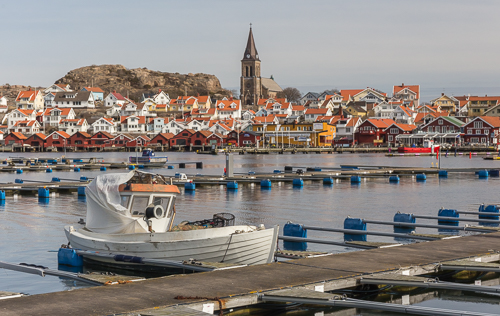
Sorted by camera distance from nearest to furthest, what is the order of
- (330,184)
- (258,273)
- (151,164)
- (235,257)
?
(258,273), (235,257), (330,184), (151,164)

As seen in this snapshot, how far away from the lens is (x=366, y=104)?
183125 mm

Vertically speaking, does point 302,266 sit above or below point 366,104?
below

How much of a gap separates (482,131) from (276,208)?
353ft

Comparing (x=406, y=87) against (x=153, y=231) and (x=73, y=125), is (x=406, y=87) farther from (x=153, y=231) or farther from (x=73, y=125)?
(x=153, y=231)

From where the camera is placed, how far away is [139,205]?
1877cm

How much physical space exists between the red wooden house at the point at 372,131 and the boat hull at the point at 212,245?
12851 cm

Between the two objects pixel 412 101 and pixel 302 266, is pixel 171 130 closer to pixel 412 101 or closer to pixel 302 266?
pixel 412 101

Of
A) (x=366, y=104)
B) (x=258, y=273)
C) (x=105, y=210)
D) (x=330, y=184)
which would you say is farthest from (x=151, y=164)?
(x=366, y=104)

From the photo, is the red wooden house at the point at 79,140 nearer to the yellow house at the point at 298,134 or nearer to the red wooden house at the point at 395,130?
the yellow house at the point at 298,134

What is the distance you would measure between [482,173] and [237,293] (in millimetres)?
52066

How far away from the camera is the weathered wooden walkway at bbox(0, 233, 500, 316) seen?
11789 millimetres

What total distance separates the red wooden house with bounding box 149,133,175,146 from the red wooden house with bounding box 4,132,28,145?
33054 millimetres

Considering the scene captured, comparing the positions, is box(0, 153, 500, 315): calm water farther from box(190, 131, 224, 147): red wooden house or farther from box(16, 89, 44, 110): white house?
box(16, 89, 44, 110): white house

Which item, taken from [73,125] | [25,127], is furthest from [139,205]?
[25,127]
